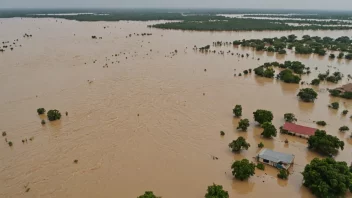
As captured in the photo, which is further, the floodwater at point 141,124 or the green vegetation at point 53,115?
the green vegetation at point 53,115

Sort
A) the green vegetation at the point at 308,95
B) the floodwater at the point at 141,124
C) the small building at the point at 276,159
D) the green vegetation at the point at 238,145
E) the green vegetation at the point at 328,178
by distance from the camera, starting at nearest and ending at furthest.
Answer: the green vegetation at the point at 328,178
the floodwater at the point at 141,124
the small building at the point at 276,159
the green vegetation at the point at 238,145
the green vegetation at the point at 308,95

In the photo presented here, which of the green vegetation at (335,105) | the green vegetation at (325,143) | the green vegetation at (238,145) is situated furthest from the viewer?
the green vegetation at (335,105)

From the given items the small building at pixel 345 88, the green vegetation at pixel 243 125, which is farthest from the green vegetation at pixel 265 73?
the green vegetation at pixel 243 125

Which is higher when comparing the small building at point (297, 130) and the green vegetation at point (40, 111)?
the green vegetation at point (40, 111)

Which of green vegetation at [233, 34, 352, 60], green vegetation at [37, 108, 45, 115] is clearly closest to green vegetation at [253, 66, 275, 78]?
green vegetation at [233, 34, 352, 60]

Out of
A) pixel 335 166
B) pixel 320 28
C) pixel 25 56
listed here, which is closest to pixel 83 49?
pixel 25 56

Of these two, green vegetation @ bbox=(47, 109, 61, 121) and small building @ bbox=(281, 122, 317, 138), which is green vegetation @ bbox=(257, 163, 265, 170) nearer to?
small building @ bbox=(281, 122, 317, 138)

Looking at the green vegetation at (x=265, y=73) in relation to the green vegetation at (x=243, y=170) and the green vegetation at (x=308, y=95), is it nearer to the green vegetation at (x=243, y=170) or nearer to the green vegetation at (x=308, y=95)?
the green vegetation at (x=308, y=95)
